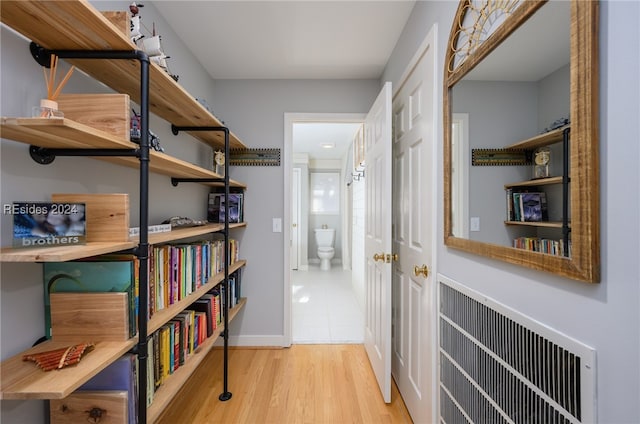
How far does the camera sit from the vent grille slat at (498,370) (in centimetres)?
75

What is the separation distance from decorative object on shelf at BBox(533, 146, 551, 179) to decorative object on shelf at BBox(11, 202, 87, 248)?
1.37 metres

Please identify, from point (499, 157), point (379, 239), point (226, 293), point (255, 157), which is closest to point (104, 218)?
point (226, 293)

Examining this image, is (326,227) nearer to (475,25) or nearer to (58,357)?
(475,25)

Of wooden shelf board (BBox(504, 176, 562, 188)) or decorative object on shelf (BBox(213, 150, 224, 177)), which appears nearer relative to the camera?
wooden shelf board (BBox(504, 176, 562, 188))

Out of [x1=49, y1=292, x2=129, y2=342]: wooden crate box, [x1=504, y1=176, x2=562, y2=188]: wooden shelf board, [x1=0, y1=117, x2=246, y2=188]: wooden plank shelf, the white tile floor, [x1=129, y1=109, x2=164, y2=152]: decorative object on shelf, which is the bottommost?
the white tile floor

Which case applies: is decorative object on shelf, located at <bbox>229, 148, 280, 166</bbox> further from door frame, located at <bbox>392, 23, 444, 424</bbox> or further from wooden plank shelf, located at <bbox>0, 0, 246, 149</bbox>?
door frame, located at <bbox>392, 23, 444, 424</bbox>

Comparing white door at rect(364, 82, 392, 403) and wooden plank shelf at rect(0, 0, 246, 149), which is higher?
wooden plank shelf at rect(0, 0, 246, 149)

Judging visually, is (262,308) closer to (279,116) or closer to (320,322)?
(320,322)

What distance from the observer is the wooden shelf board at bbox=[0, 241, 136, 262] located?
0.76 metres

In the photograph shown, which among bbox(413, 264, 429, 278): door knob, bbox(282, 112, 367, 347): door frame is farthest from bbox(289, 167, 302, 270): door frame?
bbox(413, 264, 429, 278): door knob

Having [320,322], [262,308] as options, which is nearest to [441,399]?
[262,308]

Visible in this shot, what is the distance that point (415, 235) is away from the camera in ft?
5.79

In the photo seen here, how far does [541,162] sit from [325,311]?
10.2ft

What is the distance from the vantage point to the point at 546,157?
2.62ft
